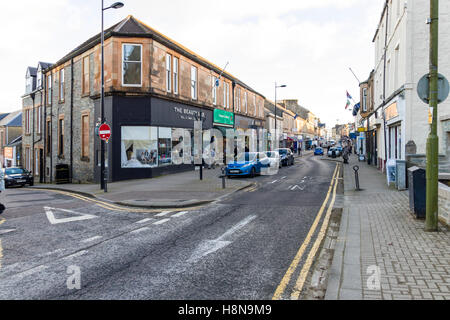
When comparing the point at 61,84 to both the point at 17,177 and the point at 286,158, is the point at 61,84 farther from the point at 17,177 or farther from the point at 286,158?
the point at 286,158

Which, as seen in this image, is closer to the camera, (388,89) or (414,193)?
(414,193)

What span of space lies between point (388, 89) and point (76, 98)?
876 inches

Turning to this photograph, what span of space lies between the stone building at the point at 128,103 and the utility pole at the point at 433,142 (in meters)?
15.1

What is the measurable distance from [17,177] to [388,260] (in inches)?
1142

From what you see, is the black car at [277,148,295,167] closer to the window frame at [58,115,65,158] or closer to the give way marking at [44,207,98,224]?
the window frame at [58,115,65,158]

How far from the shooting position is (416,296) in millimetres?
3887

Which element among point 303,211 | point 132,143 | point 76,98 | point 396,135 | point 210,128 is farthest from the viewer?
point 210,128

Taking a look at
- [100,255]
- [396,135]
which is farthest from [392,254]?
[396,135]

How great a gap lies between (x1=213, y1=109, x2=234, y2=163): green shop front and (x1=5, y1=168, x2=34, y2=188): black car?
16767 millimetres

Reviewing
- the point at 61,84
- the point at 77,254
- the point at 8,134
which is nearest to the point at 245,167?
the point at 77,254

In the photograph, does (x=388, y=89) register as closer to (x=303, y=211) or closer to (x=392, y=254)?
(x=303, y=211)

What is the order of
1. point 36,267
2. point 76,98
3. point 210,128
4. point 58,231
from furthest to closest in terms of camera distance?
1. point 210,128
2. point 76,98
3. point 58,231
4. point 36,267

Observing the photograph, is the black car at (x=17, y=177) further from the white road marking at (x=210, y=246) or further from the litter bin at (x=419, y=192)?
the litter bin at (x=419, y=192)
